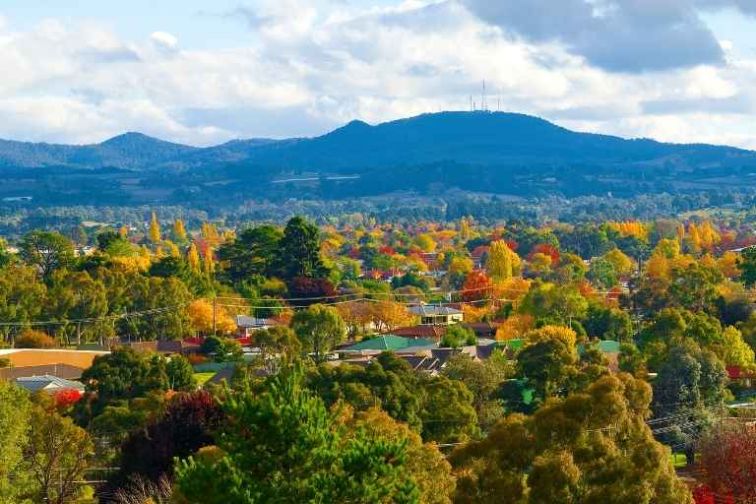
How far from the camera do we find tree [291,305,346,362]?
5647cm

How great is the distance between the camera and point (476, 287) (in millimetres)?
91250

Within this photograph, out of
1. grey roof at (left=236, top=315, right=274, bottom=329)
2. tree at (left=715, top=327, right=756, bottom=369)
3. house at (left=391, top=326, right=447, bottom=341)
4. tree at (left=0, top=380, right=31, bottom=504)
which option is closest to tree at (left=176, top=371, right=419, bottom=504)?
tree at (left=0, top=380, right=31, bottom=504)

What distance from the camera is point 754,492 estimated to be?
103ft

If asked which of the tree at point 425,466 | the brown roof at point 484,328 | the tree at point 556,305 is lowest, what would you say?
the brown roof at point 484,328

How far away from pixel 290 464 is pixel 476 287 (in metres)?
71.1

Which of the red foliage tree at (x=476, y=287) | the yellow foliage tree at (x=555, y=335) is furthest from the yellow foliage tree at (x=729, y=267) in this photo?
the yellow foliage tree at (x=555, y=335)

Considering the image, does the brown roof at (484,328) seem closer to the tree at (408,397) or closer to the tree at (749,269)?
the tree at (749,269)

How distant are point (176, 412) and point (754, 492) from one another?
1261 cm

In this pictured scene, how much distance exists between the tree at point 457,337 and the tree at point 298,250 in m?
20.6

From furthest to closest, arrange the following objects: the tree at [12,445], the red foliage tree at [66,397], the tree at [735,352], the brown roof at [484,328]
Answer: the brown roof at [484,328] → the tree at [735,352] → the red foliage tree at [66,397] → the tree at [12,445]

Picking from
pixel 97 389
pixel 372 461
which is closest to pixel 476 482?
pixel 372 461

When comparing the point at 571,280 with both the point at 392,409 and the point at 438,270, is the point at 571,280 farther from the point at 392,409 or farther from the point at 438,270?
the point at 392,409

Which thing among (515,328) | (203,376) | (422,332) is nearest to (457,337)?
(515,328)

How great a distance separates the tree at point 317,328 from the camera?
56.5m
